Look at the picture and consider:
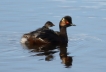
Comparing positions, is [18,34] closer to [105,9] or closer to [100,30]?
[100,30]

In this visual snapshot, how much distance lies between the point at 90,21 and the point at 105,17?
0.73 metres

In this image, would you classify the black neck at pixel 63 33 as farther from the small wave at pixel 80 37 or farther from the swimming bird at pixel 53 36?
the small wave at pixel 80 37

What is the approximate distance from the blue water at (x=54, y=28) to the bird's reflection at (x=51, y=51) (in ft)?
0.37

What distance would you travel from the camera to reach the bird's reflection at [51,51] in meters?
12.1

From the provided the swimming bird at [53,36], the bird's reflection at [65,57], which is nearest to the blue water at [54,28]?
the bird's reflection at [65,57]

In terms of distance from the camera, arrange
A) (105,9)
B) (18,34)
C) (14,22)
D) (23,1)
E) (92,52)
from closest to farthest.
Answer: (92,52) → (18,34) → (14,22) → (105,9) → (23,1)

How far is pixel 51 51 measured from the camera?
13.2 metres

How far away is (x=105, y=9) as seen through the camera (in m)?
18.3

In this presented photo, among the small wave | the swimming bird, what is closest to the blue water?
the small wave

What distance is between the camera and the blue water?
1137 centimetres

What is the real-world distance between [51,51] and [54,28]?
119 inches

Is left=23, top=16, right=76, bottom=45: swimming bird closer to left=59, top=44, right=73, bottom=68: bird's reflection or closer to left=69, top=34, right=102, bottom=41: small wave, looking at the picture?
left=69, top=34, right=102, bottom=41: small wave

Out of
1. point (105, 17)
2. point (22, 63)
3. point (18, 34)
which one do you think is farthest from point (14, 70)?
point (105, 17)

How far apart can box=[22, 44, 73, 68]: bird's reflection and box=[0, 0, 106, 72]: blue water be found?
0.11 m
